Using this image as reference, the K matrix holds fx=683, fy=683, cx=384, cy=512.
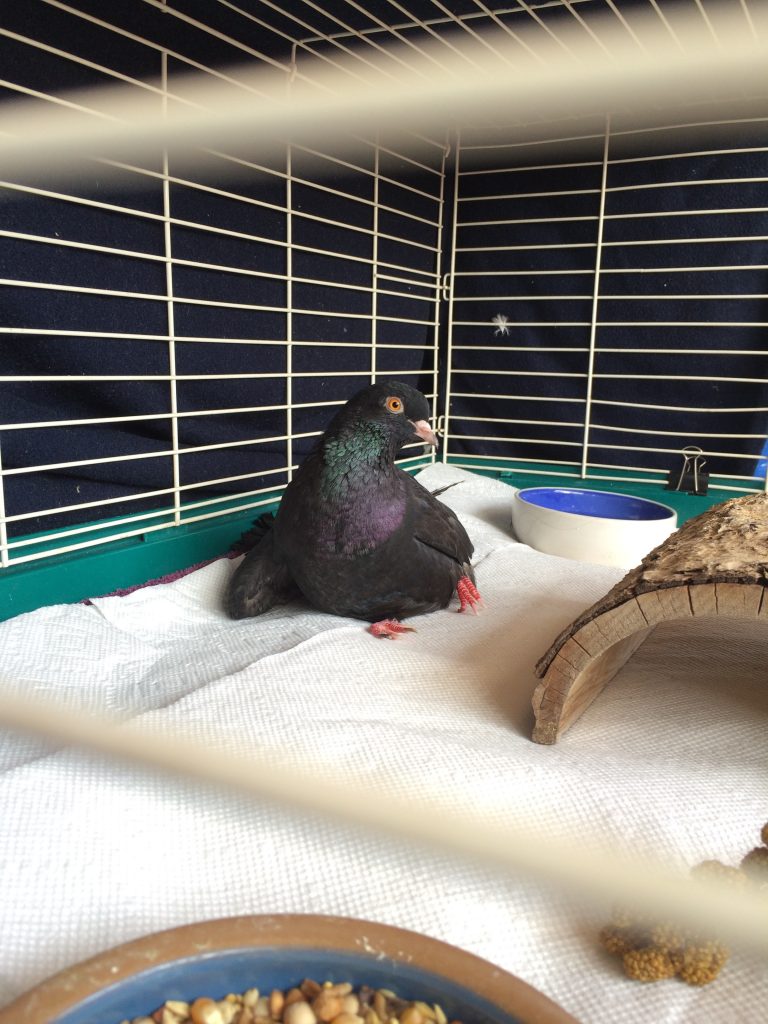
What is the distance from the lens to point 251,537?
1479 millimetres

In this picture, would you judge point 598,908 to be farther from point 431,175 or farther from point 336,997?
point 431,175

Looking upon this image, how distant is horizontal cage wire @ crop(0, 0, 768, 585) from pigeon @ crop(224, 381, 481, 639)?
0.27 metres

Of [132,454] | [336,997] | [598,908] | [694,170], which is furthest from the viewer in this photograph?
[694,170]

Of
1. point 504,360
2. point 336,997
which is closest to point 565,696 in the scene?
point 336,997

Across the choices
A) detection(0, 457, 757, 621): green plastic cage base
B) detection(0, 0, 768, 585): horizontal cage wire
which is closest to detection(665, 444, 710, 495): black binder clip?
detection(0, 0, 768, 585): horizontal cage wire

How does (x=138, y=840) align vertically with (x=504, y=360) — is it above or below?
below

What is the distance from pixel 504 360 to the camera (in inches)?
87.9

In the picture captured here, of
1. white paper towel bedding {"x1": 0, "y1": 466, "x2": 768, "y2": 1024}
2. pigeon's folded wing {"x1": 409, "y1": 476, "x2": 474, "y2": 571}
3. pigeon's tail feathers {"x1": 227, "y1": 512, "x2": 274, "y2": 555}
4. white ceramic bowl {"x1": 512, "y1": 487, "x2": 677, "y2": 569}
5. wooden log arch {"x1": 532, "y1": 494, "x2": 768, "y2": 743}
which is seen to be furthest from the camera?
white ceramic bowl {"x1": 512, "y1": 487, "x2": 677, "y2": 569}

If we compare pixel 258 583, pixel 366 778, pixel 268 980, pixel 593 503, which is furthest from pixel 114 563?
pixel 593 503

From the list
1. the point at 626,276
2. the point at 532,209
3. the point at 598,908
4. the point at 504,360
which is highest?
the point at 532,209

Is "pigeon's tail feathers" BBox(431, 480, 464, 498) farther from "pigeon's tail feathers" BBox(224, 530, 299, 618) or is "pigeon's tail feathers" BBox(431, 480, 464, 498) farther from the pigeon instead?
"pigeon's tail feathers" BBox(224, 530, 299, 618)

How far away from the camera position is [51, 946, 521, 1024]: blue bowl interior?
42cm

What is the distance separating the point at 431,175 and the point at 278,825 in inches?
79.7

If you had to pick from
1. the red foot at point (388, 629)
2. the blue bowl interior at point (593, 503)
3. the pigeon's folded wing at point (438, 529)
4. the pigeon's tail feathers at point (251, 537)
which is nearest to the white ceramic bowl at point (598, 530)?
the blue bowl interior at point (593, 503)
